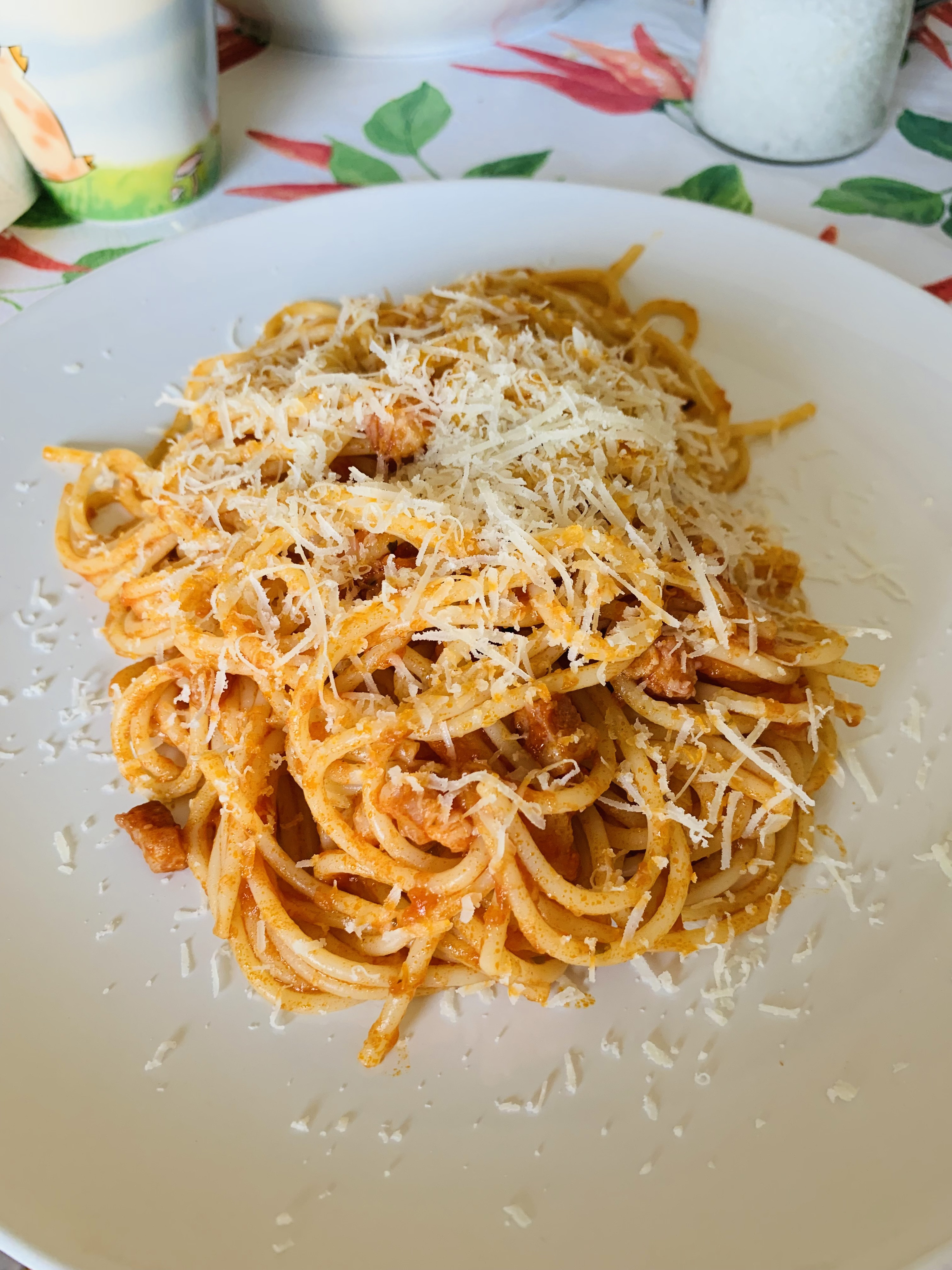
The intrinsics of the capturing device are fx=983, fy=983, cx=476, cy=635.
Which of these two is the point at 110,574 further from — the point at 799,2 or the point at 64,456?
the point at 799,2

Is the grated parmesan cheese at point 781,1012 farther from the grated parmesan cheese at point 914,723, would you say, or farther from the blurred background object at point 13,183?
the blurred background object at point 13,183

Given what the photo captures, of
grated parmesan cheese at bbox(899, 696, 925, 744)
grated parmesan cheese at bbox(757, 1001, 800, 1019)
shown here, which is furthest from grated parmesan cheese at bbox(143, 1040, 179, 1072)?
grated parmesan cheese at bbox(899, 696, 925, 744)

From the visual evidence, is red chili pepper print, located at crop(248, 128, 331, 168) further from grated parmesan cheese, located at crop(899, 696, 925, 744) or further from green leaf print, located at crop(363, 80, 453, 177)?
grated parmesan cheese, located at crop(899, 696, 925, 744)

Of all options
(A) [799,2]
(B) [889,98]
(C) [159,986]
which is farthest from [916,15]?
(C) [159,986]

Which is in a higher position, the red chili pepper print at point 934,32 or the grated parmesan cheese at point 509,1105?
the red chili pepper print at point 934,32

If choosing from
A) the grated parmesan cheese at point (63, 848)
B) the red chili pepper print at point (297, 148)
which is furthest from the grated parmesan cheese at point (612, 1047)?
the red chili pepper print at point (297, 148)

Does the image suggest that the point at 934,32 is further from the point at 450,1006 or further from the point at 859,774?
the point at 450,1006
